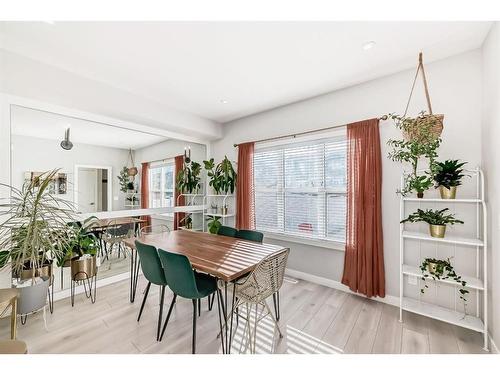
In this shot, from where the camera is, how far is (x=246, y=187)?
12.1ft

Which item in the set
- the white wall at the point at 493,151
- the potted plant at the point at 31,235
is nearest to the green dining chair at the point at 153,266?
the potted plant at the point at 31,235

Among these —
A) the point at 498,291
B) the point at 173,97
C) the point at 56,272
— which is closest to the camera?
the point at 498,291

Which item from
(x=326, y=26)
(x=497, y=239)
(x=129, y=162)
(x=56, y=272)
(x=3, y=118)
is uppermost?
(x=326, y=26)

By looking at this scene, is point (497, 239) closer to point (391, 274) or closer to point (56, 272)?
point (391, 274)

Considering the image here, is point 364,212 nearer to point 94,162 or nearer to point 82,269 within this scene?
point 82,269

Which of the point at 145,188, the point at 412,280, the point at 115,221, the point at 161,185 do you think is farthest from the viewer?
the point at 161,185

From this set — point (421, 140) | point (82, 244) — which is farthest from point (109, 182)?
point (421, 140)

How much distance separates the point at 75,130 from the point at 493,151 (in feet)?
13.7

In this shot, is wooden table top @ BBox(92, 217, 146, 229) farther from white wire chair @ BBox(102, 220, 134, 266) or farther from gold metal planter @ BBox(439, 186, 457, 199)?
gold metal planter @ BBox(439, 186, 457, 199)

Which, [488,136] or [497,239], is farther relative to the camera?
[488,136]
